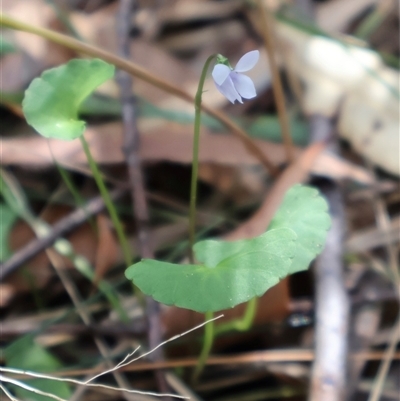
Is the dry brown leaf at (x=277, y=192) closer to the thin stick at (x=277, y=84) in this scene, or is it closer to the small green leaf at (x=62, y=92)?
the thin stick at (x=277, y=84)

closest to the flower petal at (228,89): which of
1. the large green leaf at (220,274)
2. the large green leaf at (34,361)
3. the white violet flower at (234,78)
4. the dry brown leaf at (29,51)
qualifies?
the white violet flower at (234,78)

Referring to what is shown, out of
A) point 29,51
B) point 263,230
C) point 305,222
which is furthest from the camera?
point 29,51

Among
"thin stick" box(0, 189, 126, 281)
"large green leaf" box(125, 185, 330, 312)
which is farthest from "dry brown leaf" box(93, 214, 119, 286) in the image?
"large green leaf" box(125, 185, 330, 312)

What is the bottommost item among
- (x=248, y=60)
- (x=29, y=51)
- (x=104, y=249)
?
(x=104, y=249)

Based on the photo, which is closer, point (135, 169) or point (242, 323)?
point (242, 323)

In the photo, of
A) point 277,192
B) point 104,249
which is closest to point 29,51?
point 104,249

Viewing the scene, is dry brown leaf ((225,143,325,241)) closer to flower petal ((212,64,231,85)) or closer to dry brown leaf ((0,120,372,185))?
dry brown leaf ((0,120,372,185))

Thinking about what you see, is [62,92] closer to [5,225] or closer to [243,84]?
[243,84]
